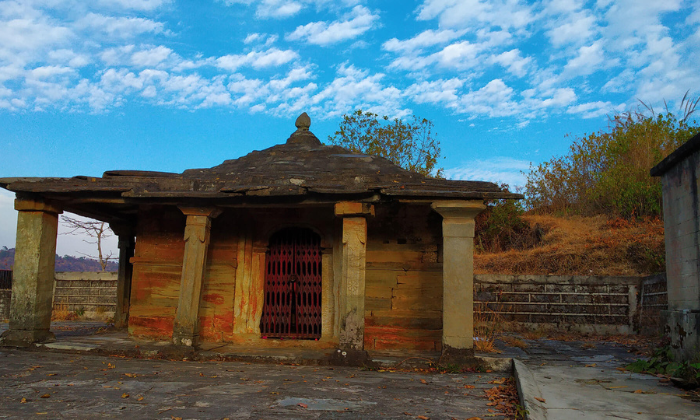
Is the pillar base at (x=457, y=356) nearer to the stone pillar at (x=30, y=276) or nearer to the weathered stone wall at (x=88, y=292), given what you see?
the stone pillar at (x=30, y=276)

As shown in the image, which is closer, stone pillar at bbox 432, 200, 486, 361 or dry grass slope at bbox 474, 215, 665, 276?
stone pillar at bbox 432, 200, 486, 361

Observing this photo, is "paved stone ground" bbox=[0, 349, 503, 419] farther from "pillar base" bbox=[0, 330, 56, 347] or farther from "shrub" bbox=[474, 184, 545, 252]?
"shrub" bbox=[474, 184, 545, 252]

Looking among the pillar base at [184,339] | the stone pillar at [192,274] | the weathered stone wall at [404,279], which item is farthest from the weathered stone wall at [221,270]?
the pillar base at [184,339]

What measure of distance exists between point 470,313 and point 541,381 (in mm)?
1670

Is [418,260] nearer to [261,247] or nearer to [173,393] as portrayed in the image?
[261,247]

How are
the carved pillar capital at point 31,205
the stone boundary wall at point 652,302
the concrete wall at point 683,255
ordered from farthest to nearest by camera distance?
the stone boundary wall at point 652,302
the carved pillar capital at point 31,205
the concrete wall at point 683,255

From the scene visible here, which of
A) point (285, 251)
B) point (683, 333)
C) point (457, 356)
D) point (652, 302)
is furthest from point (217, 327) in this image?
point (652, 302)

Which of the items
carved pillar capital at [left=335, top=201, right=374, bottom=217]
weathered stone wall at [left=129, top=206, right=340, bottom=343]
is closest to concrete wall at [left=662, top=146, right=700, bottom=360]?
carved pillar capital at [left=335, top=201, right=374, bottom=217]

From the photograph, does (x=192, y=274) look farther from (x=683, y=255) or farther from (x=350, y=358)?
(x=683, y=255)

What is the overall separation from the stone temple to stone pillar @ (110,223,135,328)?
1.51 meters

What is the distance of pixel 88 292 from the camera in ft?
50.3

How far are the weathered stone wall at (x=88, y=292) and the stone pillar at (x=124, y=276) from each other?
380 cm

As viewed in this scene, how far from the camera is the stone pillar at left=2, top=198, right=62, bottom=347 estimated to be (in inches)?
330

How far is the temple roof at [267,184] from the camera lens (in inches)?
307
